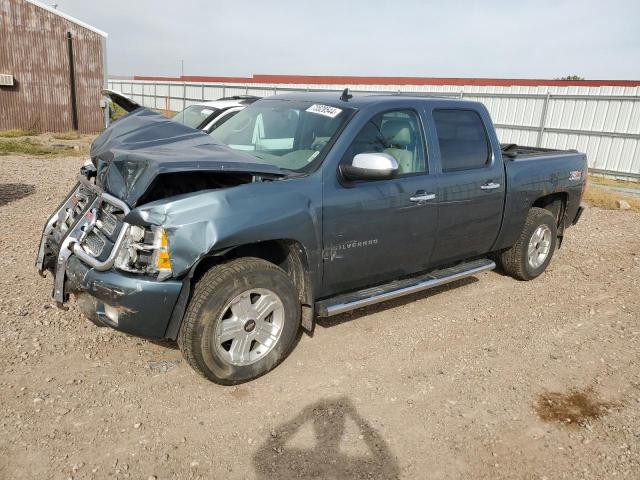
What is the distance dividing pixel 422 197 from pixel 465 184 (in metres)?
0.61

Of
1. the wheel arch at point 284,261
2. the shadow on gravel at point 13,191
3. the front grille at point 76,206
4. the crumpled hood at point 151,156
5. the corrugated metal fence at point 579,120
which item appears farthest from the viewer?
the corrugated metal fence at point 579,120

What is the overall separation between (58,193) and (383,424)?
7.53 metres

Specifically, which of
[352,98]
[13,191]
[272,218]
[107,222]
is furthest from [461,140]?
[13,191]

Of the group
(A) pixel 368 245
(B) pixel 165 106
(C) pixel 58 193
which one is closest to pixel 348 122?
(A) pixel 368 245

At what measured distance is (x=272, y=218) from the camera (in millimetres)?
3242

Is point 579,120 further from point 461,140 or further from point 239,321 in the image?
point 239,321

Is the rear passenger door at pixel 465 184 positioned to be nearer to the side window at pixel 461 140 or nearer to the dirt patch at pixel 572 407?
the side window at pixel 461 140

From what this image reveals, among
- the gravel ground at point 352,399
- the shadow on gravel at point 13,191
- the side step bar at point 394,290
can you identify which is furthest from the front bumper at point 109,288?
the shadow on gravel at point 13,191

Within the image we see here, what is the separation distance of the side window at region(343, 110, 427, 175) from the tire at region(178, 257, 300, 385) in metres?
1.23

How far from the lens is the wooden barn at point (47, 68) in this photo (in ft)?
59.0

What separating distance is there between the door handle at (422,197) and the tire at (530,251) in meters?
1.76

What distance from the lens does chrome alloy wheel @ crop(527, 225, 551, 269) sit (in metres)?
5.55

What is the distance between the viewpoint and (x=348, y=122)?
3783 millimetres

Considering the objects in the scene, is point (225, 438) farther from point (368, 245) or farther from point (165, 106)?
point (165, 106)
